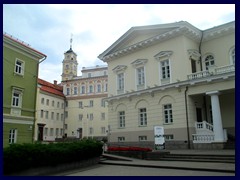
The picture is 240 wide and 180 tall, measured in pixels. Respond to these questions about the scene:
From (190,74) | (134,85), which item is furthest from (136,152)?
(134,85)

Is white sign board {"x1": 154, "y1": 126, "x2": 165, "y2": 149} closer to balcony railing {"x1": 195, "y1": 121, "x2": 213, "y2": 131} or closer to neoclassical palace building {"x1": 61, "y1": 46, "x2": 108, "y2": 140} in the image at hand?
balcony railing {"x1": 195, "y1": 121, "x2": 213, "y2": 131}

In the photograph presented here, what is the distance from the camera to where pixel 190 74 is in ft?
68.1

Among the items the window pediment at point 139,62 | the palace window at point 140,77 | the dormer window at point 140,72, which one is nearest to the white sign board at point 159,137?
the dormer window at point 140,72

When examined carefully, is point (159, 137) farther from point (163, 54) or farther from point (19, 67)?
point (19, 67)

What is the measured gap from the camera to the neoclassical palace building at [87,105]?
55250mm

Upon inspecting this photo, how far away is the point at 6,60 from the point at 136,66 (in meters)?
12.9

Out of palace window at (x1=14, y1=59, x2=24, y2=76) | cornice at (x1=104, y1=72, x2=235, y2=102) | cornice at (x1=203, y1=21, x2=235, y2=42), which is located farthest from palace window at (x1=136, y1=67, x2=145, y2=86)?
palace window at (x1=14, y1=59, x2=24, y2=76)

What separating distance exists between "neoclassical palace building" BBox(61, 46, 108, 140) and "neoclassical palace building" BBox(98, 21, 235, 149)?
28.2 metres

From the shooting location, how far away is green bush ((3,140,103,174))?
29.8 feet

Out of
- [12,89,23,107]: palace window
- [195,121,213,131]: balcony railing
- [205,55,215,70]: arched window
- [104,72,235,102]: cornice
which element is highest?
[205,55,215,70]: arched window
